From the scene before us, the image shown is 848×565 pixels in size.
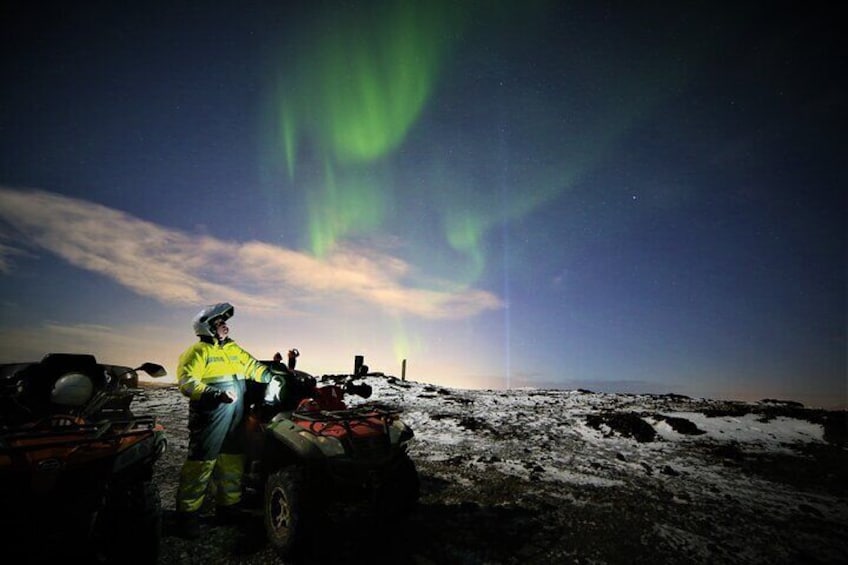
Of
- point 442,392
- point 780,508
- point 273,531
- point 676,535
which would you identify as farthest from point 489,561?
point 442,392

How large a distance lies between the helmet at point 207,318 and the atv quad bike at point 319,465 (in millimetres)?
1013

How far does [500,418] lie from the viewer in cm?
1417

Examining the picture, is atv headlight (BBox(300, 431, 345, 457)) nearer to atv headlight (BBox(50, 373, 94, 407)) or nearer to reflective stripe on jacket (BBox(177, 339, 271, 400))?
reflective stripe on jacket (BBox(177, 339, 271, 400))

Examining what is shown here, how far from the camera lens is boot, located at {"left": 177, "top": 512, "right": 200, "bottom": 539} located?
4281 mm

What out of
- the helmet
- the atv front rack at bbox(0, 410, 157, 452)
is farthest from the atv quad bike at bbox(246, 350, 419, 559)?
the atv front rack at bbox(0, 410, 157, 452)

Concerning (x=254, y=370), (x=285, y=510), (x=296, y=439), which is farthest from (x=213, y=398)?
(x=285, y=510)

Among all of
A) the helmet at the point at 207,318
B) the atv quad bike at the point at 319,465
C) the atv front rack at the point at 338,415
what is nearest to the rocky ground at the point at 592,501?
the atv quad bike at the point at 319,465

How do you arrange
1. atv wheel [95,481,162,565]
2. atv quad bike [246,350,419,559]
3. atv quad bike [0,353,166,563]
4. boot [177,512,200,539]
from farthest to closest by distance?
boot [177,512,200,539], atv quad bike [246,350,419,559], atv wheel [95,481,162,565], atv quad bike [0,353,166,563]

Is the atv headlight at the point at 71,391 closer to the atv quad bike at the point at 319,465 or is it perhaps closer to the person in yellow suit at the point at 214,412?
the person in yellow suit at the point at 214,412

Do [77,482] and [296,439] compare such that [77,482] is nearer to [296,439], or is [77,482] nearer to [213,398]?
[213,398]

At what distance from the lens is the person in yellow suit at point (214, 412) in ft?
14.3

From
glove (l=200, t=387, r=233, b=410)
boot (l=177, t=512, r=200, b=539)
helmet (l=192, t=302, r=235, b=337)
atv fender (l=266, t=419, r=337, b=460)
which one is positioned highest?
helmet (l=192, t=302, r=235, b=337)

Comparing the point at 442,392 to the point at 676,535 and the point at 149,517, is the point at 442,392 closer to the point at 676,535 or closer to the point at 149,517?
the point at 676,535

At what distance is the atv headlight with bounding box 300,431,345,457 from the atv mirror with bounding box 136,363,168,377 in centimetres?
188
